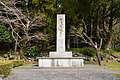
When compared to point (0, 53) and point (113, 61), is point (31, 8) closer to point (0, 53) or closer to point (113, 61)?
point (0, 53)

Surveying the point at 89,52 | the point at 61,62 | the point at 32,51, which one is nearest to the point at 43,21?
the point at 32,51

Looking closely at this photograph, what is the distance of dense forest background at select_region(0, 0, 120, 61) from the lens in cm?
2833

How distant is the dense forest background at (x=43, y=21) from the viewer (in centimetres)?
2833

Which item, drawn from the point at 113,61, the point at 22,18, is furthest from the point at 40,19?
the point at 113,61

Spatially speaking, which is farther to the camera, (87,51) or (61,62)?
(87,51)

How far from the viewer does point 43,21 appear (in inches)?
1142

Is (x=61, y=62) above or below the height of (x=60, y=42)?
below

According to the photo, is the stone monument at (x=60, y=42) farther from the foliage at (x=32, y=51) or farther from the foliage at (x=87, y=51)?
the foliage at (x=87, y=51)

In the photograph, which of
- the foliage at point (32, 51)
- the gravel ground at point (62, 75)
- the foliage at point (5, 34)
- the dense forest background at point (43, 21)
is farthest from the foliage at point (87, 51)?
the gravel ground at point (62, 75)

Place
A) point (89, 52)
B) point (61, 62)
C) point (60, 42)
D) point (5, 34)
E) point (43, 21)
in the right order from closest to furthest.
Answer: point (61, 62) → point (60, 42) → point (5, 34) → point (43, 21) → point (89, 52)

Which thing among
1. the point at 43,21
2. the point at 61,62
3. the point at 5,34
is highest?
the point at 43,21

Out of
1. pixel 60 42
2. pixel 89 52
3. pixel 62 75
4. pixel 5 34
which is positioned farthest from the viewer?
pixel 89 52

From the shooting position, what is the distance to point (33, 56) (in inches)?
1146

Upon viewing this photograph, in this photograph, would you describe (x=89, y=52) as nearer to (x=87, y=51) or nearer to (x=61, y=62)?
(x=87, y=51)
